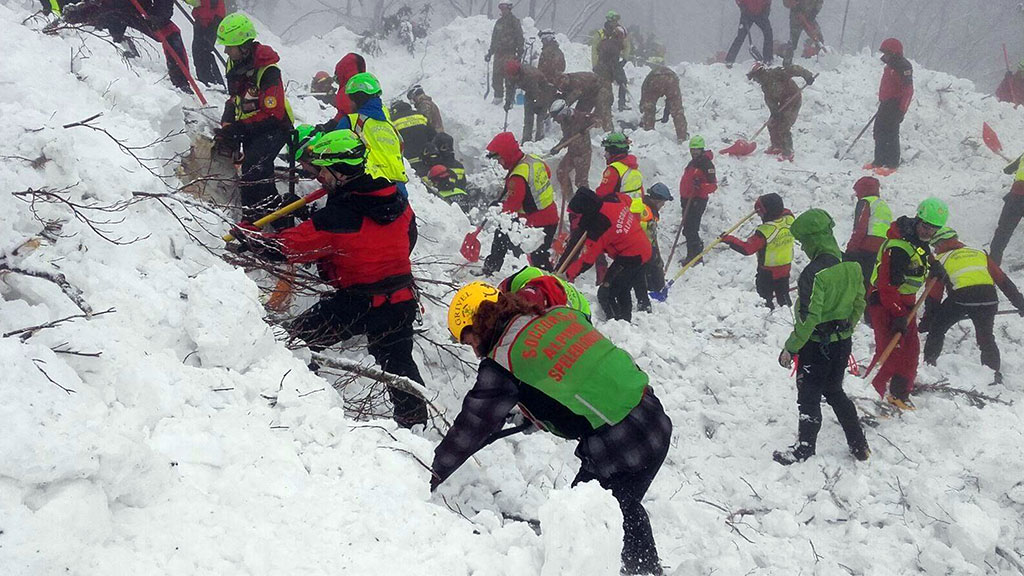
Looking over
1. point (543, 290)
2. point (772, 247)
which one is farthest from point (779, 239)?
point (543, 290)

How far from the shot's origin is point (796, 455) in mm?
4863

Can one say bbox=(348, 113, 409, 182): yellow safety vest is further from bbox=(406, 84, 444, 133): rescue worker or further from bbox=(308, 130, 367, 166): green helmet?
bbox=(406, 84, 444, 133): rescue worker

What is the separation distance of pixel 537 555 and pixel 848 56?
A: 608 inches

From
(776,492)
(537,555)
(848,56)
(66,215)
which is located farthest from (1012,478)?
(848,56)

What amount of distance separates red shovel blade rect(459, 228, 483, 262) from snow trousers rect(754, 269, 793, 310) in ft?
12.6

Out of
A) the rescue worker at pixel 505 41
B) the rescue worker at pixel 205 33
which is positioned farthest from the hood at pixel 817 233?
the rescue worker at pixel 505 41

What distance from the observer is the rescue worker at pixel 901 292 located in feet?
17.5

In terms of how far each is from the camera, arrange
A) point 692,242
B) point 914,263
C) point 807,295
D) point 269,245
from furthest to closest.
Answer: point 692,242
point 914,263
point 807,295
point 269,245

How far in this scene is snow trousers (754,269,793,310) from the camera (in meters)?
7.80

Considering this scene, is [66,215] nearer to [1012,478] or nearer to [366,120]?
[366,120]

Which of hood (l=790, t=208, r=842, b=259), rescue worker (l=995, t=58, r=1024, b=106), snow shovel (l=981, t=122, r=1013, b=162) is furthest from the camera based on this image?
rescue worker (l=995, t=58, r=1024, b=106)

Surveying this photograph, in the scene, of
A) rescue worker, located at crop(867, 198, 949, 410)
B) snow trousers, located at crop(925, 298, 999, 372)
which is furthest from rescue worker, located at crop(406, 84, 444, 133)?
snow trousers, located at crop(925, 298, 999, 372)

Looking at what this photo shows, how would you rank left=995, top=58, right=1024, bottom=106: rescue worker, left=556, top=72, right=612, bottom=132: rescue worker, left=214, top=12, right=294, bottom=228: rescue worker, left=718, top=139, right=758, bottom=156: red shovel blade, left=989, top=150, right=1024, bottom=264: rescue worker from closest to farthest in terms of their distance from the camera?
left=214, top=12, right=294, bottom=228: rescue worker < left=989, top=150, right=1024, bottom=264: rescue worker < left=556, top=72, right=612, bottom=132: rescue worker < left=718, top=139, right=758, bottom=156: red shovel blade < left=995, top=58, right=1024, bottom=106: rescue worker

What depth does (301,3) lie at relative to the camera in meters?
38.7
